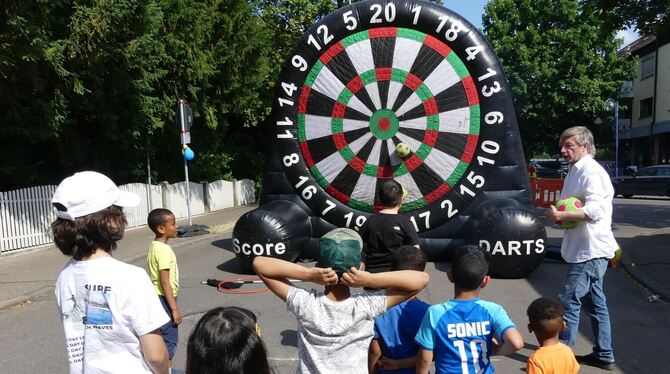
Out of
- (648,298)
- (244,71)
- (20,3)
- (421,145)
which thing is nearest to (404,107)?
(421,145)

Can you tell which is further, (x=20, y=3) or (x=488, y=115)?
(x=20, y=3)

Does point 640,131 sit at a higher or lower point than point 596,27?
lower

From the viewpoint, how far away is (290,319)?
17.9ft

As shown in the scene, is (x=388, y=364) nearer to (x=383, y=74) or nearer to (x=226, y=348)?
(x=226, y=348)

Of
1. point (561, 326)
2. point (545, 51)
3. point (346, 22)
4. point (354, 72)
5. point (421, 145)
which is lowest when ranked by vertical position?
point (561, 326)

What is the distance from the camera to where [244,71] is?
15.3m

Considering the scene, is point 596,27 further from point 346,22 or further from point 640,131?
point 346,22

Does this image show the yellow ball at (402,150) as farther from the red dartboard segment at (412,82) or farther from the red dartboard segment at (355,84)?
the red dartboard segment at (355,84)

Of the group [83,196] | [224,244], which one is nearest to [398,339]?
[83,196]

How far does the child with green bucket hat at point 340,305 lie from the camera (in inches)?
88.3

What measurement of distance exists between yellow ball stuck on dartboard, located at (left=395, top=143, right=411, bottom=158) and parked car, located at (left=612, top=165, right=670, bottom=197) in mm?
16295

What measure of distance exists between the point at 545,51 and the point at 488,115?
21.6 m

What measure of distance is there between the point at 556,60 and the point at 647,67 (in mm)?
8831

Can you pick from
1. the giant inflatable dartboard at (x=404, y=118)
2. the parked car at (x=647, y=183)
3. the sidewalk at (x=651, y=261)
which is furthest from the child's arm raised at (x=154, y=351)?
the parked car at (x=647, y=183)
